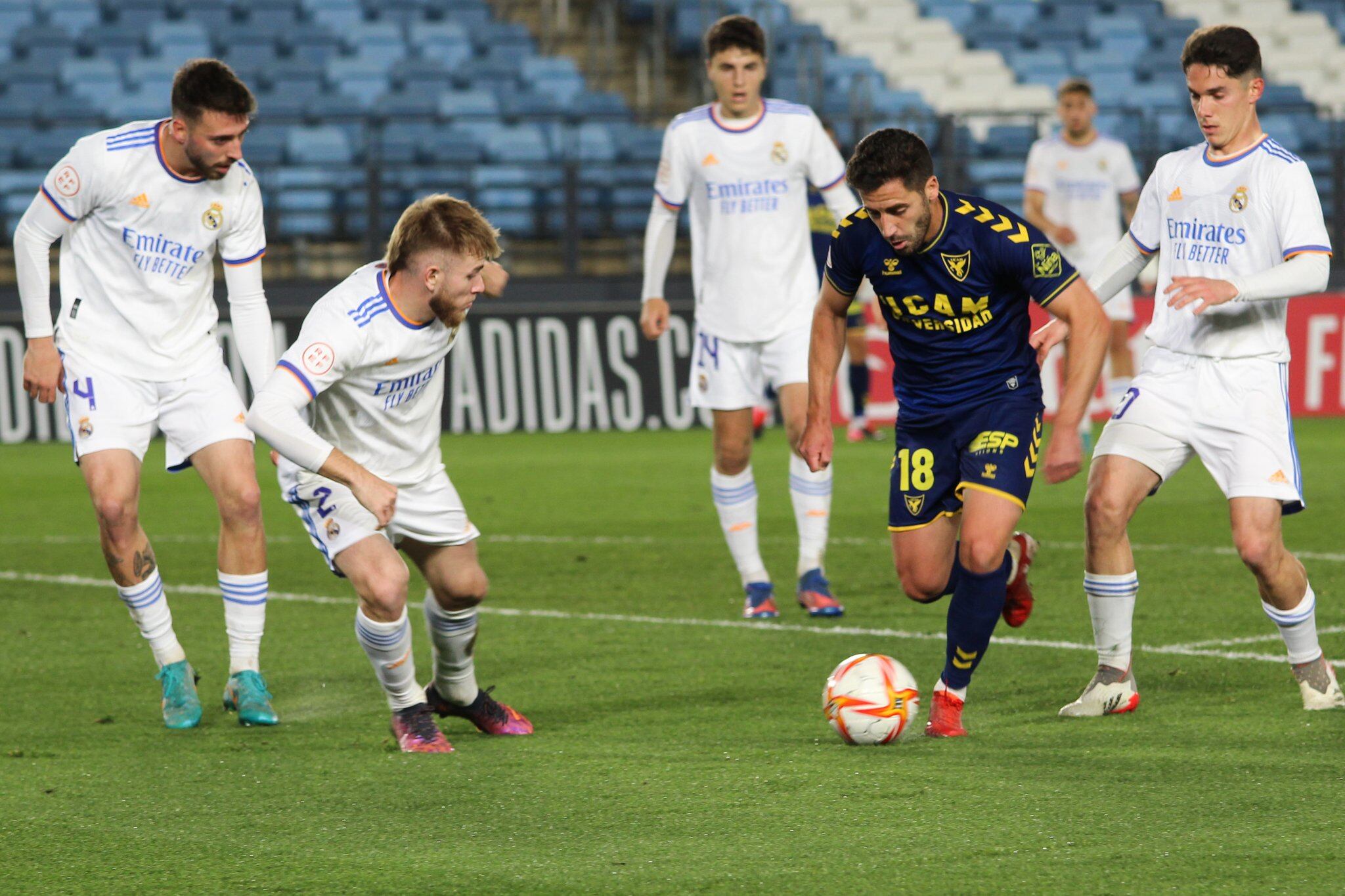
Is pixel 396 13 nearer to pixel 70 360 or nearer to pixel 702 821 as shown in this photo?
pixel 70 360

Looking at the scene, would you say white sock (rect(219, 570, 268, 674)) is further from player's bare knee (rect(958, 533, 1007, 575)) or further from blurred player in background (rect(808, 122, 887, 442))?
blurred player in background (rect(808, 122, 887, 442))

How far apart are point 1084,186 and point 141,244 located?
8.27 m

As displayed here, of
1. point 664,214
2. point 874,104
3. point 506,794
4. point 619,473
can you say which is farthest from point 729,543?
point 874,104

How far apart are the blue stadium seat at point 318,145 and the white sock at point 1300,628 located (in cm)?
1399

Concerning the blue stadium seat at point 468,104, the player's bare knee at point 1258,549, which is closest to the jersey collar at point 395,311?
the player's bare knee at point 1258,549

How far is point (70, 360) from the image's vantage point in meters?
5.81

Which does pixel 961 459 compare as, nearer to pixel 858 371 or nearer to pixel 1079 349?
pixel 1079 349

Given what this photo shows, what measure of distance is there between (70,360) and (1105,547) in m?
3.24

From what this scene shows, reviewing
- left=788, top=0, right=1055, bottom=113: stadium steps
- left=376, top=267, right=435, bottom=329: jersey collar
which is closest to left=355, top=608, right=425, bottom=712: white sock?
left=376, top=267, right=435, bottom=329: jersey collar

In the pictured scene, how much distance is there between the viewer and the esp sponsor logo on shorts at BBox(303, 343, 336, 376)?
482cm

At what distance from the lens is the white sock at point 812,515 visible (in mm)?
7527

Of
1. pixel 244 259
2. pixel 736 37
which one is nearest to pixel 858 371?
pixel 736 37

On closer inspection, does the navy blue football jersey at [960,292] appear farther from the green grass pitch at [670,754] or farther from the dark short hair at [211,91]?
the dark short hair at [211,91]

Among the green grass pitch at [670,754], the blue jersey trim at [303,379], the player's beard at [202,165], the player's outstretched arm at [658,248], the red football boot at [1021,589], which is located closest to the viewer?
the green grass pitch at [670,754]
